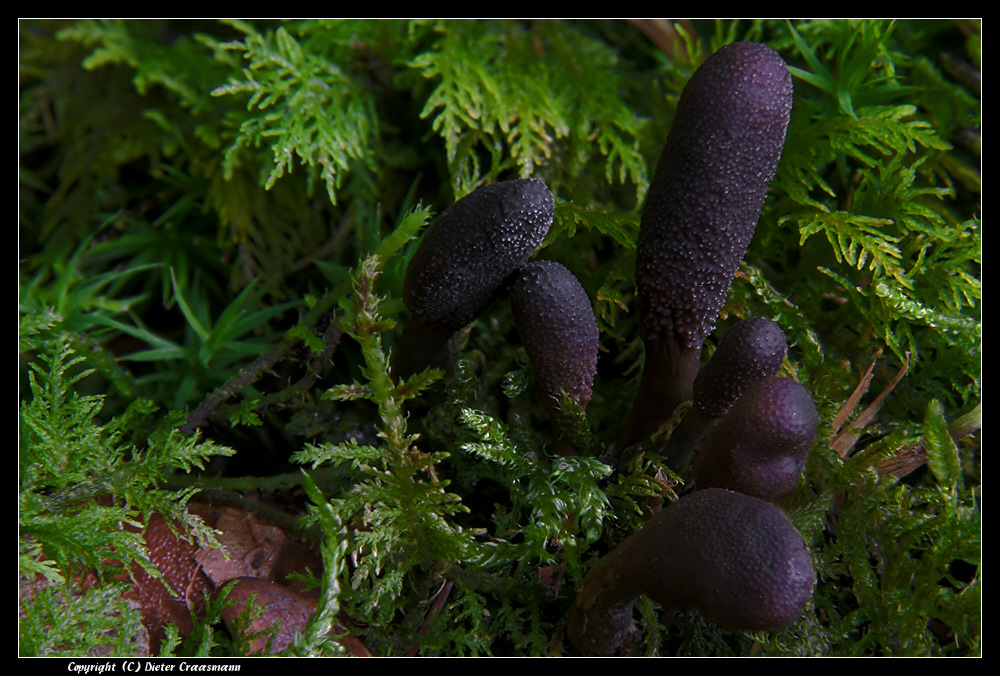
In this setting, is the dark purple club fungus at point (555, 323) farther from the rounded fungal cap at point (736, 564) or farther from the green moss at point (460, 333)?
the rounded fungal cap at point (736, 564)

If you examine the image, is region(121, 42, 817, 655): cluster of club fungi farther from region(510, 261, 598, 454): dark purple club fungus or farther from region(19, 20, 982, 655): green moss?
region(19, 20, 982, 655): green moss

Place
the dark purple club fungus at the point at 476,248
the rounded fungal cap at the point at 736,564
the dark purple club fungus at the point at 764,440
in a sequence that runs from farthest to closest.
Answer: the dark purple club fungus at the point at 476,248 → the dark purple club fungus at the point at 764,440 → the rounded fungal cap at the point at 736,564

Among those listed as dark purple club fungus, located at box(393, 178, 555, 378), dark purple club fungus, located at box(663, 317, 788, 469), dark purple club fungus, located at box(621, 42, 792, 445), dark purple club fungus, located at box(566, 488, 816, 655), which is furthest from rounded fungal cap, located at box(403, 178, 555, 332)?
dark purple club fungus, located at box(566, 488, 816, 655)

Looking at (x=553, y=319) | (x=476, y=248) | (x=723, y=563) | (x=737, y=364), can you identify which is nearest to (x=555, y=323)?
(x=553, y=319)

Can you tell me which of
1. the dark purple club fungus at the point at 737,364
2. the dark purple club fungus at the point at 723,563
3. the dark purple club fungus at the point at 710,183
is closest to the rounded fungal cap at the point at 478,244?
the dark purple club fungus at the point at 710,183

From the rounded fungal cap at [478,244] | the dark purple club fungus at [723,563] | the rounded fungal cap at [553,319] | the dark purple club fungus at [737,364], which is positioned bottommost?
the dark purple club fungus at [723,563]

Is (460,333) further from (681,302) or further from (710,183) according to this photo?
(710,183)

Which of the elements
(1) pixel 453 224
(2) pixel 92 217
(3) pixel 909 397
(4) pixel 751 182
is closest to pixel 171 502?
(1) pixel 453 224

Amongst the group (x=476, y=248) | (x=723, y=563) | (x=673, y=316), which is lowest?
(x=723, y=563)

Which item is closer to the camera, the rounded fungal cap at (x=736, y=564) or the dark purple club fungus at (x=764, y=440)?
the rounded fungal cap at (x=736, y=564)
